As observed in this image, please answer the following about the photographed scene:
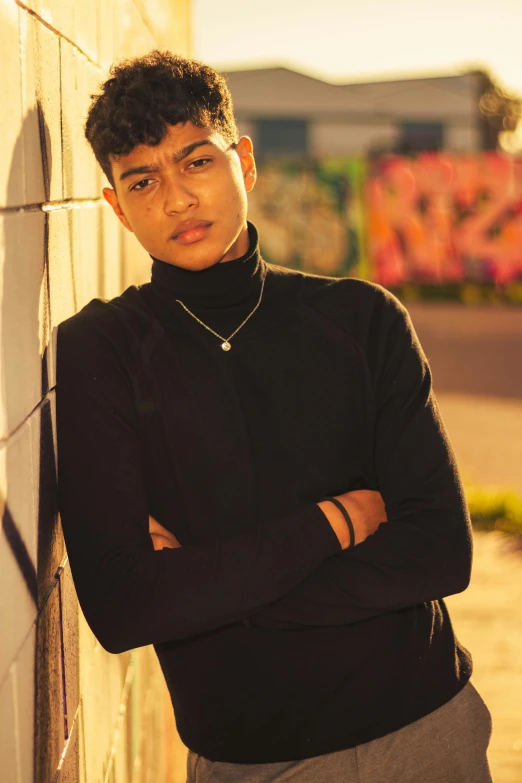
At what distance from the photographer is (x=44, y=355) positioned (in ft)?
5.24

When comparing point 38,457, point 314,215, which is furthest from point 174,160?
point 314,215

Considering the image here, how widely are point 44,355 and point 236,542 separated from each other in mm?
448

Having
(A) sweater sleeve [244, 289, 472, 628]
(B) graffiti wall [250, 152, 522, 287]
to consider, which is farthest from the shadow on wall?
(B) graffiti wall [250, 152, 522, 287]

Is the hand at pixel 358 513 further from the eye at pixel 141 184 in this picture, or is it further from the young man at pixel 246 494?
the eye at pixel 141 184

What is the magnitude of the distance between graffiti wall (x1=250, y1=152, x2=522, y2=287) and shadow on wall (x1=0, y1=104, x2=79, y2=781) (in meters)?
18.6

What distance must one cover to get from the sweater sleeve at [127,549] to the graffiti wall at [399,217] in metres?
18.5

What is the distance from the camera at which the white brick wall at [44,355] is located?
130cm

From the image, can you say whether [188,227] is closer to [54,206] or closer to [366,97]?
[54,206]

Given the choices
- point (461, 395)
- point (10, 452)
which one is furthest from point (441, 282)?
point (10, 452)

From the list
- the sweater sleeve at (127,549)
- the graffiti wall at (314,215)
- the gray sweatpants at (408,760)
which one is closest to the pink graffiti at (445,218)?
Result: the graffiti wall at (314,215)

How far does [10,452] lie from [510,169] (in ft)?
64.4

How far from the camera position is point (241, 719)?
1723 mm

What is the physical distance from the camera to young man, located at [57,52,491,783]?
1646mm

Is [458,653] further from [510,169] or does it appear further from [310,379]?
[510,169]
